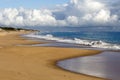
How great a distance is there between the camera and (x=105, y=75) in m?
19.7

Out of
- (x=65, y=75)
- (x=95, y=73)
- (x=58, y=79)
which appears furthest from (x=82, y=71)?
(x=58, y=79)

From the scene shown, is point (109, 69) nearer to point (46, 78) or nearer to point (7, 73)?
point (46, 78)

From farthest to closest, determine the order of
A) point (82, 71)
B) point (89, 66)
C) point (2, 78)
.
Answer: point (89, 66) < point (82, 71) < point (2, 78)

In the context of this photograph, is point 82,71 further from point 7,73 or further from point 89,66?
point 7,73

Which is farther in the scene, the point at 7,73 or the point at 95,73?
the point at 95,73

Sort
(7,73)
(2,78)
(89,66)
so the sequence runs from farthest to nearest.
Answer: (89,66) < (7,73) < (2,78)

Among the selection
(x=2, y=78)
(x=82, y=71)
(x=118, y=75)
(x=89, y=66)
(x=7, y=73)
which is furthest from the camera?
(x=89, y=66)

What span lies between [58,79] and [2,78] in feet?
10.6

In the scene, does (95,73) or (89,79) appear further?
(95,73)

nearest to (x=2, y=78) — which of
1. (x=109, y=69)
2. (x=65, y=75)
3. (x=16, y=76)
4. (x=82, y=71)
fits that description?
(x=16, y=76)

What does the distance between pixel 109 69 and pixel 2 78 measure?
903 cm

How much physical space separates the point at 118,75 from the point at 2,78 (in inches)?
307

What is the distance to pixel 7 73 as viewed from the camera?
706 inches

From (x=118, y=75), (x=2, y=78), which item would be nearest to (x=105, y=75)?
(x=118, y=75)
